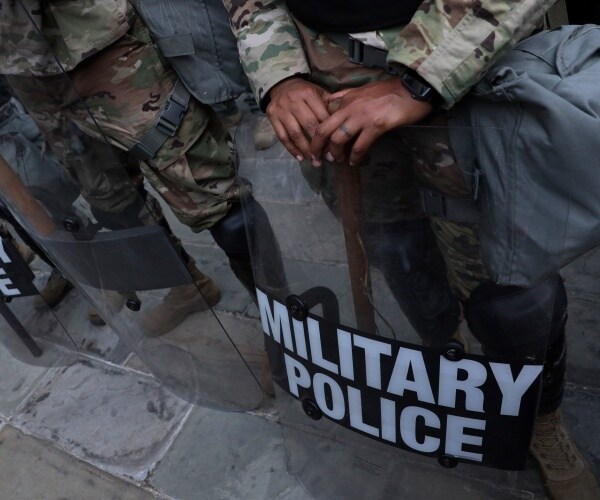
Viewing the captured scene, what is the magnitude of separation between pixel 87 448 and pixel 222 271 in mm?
963

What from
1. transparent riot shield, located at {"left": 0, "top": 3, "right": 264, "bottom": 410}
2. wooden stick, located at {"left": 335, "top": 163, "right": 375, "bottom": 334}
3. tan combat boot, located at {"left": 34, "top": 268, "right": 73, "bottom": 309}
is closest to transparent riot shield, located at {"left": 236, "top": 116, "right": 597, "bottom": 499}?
wooden stick, located at {"left": 335, "top": 163, "right": 375, "bottom": 334}

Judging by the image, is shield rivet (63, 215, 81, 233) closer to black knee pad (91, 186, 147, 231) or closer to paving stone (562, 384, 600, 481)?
black knee pad (91, 186, 147, 231)

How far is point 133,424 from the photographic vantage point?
2023 mm

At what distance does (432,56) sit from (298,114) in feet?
0.82

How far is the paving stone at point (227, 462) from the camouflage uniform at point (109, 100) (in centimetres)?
69

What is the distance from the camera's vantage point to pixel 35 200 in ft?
4.53

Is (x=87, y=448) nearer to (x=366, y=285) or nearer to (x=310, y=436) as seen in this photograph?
(x=310, y=436)

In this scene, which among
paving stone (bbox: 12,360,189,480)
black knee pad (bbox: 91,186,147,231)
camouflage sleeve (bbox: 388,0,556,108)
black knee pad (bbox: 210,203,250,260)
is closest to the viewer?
camouflage sleeve (bbox: 388,0,556,108)

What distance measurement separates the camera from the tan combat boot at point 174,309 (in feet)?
5.41

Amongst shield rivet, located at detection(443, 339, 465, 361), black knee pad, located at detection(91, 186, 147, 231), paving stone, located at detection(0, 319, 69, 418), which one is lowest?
paving stone, located at detection(0, 319, 69, 418)

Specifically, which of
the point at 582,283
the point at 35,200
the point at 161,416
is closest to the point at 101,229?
the point at 35,200

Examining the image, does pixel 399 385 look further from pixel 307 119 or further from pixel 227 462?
pixel 227 462

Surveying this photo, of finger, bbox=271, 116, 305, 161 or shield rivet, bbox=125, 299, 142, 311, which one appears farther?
shield rivet, bbox=125, 299, 142, 311

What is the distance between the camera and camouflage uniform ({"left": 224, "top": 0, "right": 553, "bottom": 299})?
35.9 inches
